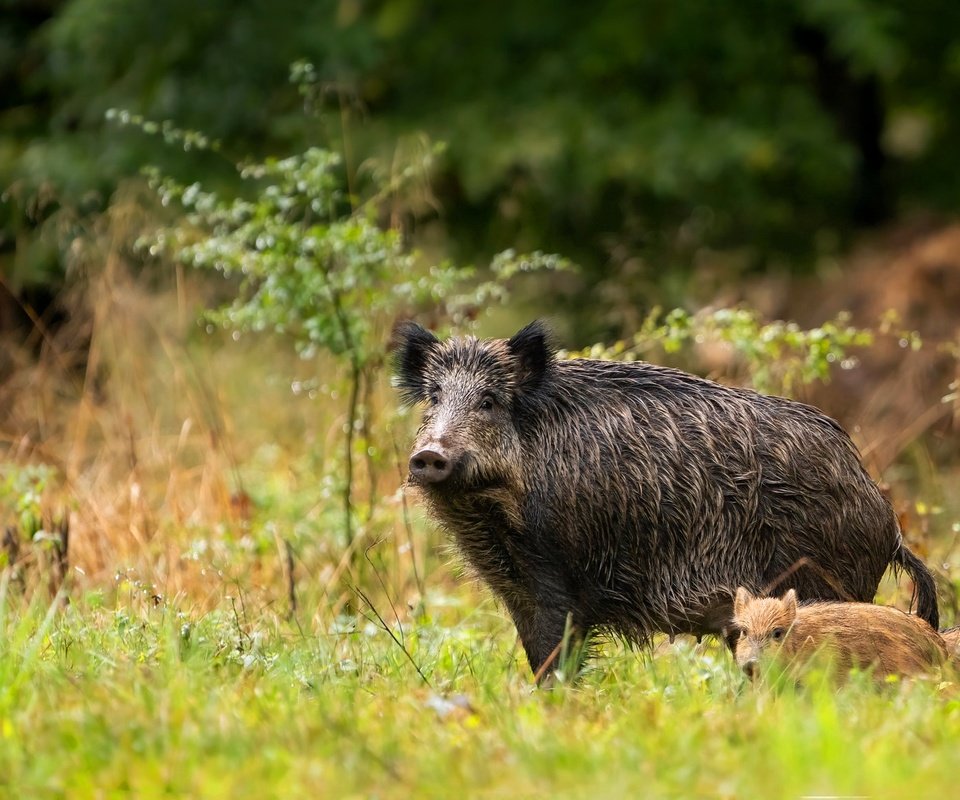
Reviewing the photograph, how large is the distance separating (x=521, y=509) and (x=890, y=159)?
884 cm

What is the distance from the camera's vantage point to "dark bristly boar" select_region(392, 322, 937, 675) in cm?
480

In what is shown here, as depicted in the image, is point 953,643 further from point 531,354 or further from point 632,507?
point 531,354

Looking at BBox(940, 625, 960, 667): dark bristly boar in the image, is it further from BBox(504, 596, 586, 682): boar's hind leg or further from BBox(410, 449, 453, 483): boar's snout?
BBox(410, 449, 453, 483): boar's snout

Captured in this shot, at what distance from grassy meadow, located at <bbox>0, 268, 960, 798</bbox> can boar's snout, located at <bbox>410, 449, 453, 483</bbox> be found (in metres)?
0.61

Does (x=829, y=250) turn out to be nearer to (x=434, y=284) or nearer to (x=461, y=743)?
(x=434, y=284)

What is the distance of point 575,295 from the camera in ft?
35.1

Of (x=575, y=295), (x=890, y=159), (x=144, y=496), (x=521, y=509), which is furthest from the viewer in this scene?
(x=890, y=159)

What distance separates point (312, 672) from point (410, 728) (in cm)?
86

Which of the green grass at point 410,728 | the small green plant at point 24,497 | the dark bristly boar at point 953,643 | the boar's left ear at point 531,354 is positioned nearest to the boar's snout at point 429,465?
the boar's left ear at point 531,354

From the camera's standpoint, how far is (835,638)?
4.47 metres

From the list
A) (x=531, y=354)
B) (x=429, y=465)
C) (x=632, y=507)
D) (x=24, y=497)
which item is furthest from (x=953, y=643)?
(x=24, y=497)

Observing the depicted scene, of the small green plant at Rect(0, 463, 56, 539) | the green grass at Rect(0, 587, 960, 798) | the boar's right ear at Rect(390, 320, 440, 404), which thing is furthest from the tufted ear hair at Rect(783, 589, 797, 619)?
the small green plant at Rect(0, 463, 56, 539)

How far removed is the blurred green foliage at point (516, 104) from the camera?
30.7ft

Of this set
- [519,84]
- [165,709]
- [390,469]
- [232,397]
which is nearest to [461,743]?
[165,709]
